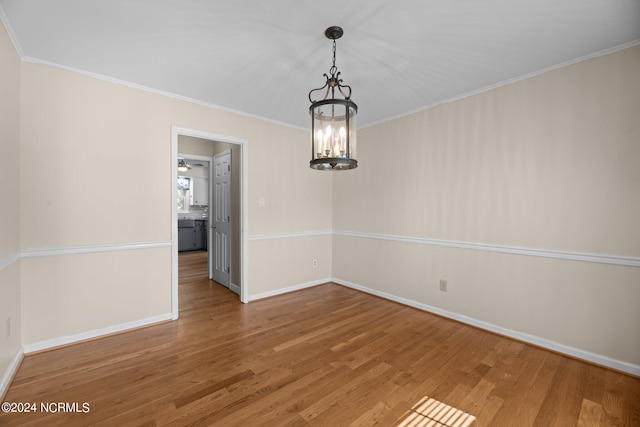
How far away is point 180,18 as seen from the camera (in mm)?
1882

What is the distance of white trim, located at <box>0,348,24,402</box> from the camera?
1.87 metres

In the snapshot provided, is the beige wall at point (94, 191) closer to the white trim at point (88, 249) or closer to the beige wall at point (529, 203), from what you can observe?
the white trim at point (88, 249)

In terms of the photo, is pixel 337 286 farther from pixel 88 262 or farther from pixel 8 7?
pixel 8 7

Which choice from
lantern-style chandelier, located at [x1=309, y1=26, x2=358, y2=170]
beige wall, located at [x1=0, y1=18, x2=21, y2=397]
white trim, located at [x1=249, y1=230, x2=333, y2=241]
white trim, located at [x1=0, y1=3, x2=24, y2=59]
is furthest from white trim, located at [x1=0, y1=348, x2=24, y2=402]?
lantern-style chandelier, located at [x1=309, y1=26, x2=358, y2=170]

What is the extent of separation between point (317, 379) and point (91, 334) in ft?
7.48

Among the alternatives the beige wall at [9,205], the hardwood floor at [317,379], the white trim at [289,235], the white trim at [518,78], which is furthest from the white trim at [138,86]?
the hardwood floor at [317,379]

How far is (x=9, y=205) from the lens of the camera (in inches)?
82.5

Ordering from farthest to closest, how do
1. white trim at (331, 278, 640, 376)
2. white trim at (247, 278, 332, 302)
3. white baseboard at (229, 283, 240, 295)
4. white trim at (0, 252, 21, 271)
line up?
1. white baseboard at (229, 283, 240, 295)
2. white trim at (247, 278, 332, 302)
3. white trim at (331, 278, 640, 376)
4. white trim at (0, 252, 21, 271)

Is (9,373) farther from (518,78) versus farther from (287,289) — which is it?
(518,78)

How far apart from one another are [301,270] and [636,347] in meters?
3.52

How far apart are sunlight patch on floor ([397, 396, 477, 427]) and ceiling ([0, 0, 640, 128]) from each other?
→ 2.58 m

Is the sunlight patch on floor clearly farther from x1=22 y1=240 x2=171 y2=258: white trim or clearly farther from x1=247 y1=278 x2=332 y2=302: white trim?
x1=22 y1=240 x2=171 y2=258: white trim

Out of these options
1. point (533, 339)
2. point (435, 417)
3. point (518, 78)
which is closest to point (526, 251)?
point (533, 339)

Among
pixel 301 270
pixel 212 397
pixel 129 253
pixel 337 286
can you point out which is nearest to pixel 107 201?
pixel 129 253
